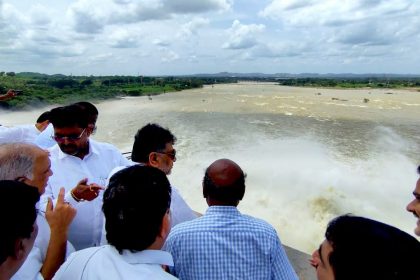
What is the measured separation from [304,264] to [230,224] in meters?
2.03

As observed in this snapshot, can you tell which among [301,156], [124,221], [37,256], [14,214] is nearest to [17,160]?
[37,256]

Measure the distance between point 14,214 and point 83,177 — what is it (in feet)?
4.04

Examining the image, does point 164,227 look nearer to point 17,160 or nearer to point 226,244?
point 226,244

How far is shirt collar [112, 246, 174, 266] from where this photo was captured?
1.01 metres

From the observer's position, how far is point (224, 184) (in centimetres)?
149

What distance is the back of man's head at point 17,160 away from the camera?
1.36 m

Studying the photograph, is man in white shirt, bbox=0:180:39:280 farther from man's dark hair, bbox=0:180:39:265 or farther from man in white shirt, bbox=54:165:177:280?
man in white shirt, bbox=54:165:177:280

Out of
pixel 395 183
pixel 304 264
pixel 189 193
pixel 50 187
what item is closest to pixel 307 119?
pixel 395 183

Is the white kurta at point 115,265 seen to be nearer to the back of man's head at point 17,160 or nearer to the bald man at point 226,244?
the bald man at point 226,244

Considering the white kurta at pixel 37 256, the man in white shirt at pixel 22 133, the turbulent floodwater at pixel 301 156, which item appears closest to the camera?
the white kurta at pixel 37 256

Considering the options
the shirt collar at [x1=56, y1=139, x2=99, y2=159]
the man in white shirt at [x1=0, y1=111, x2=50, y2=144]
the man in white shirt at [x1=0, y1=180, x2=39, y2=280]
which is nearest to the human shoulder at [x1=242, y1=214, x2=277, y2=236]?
the man in white shirt at [x1=0, y1=180, x2=39, y2=280]

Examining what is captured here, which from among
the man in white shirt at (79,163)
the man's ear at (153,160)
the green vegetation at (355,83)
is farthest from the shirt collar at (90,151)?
the green vegetation at (355,83)

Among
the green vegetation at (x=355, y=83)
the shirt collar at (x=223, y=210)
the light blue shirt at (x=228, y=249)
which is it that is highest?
the shirt collar at (x=223, y=210)

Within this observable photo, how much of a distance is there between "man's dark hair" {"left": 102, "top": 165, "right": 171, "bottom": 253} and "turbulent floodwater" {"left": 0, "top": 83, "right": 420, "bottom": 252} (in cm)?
638
